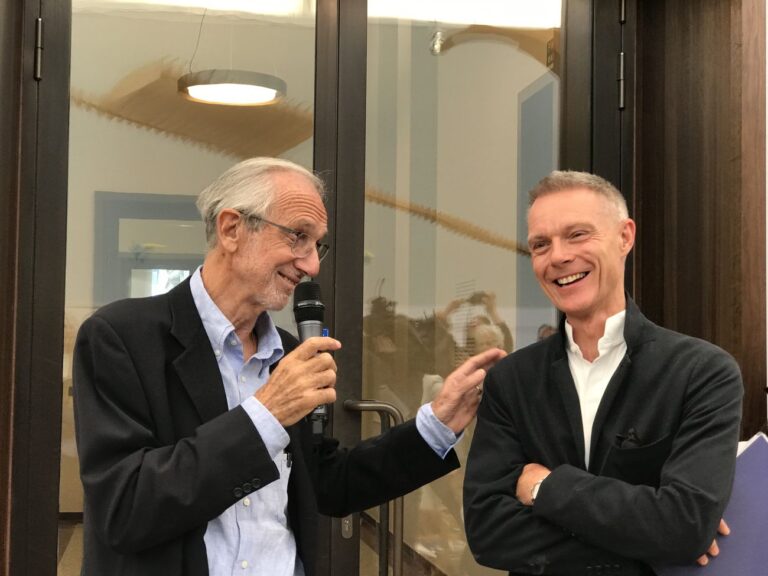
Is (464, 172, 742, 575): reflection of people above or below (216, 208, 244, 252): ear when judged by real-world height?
below

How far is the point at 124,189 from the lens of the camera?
3234 millimetres

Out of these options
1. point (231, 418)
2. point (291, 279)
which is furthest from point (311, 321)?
point (231, 418)

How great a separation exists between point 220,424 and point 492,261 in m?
1.77

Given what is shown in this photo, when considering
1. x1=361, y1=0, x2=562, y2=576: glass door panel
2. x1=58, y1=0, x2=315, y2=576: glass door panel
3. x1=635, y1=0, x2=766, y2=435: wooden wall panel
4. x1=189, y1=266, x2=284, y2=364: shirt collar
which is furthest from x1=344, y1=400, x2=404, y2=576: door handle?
x1=189, y1=266, x2=284, y2=364: shirt collar

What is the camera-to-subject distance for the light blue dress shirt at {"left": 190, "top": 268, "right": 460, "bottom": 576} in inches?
78.5

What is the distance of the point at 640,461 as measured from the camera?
6.54 ft

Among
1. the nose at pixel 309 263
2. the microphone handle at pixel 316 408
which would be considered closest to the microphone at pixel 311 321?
the microphone handle at pixel 316 408

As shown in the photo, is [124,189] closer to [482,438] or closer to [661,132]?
[482,438]

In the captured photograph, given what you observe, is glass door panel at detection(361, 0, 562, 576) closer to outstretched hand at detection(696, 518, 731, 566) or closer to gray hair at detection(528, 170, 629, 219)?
gray hair at detection(528, 170, 629, 219)

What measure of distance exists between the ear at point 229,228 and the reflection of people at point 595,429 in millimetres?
662

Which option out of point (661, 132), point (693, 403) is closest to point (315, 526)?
point (693, 403)

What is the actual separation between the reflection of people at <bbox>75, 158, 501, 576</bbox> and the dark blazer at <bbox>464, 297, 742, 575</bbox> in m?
0.21

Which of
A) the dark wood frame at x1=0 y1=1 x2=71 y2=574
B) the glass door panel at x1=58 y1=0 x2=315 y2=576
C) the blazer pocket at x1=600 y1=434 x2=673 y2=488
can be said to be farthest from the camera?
the glass door panel at x1=58 y1=0 x2=315 y2=576

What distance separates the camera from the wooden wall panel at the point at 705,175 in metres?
2.90
